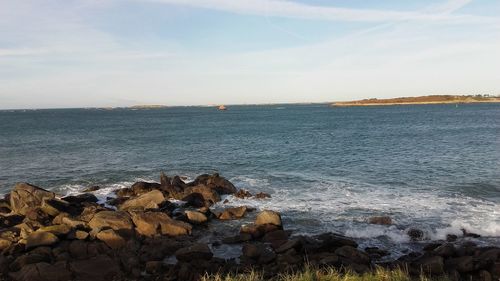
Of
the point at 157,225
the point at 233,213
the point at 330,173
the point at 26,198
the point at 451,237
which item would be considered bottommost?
the point at 451,237

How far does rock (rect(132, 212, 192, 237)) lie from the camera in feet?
72.3

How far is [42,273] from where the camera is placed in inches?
647

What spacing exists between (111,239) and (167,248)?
9.84 ft

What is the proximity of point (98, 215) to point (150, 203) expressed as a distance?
4666mm

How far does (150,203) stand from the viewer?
26.9 m

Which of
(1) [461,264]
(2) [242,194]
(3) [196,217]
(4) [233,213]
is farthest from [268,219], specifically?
(1) [461,264]

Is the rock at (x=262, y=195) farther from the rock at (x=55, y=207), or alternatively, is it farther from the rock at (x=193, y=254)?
the rock at (x=193, y=254)

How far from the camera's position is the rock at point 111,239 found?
20.3 meters

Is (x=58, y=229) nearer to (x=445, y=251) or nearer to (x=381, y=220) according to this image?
(x=381, y=220)

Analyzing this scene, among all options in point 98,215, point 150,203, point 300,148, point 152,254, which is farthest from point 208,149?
point 152,254

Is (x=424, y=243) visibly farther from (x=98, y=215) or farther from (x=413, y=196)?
(x=98, y=215)

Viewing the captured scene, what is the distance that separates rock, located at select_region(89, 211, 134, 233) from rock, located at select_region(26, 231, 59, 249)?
1.98 meters

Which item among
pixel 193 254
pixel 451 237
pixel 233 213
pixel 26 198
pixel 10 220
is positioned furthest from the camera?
pixel 26 198

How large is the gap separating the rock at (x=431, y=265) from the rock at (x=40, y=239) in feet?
51.5
